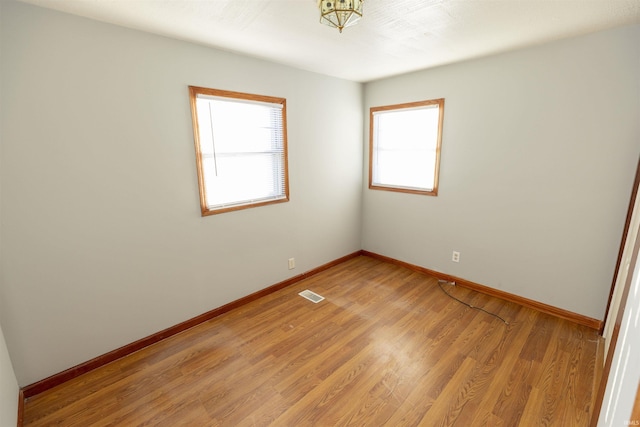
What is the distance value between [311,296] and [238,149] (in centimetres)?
170

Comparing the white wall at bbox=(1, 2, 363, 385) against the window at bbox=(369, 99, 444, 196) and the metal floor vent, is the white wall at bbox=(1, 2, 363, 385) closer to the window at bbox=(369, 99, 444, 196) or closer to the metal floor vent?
the metal floor vent

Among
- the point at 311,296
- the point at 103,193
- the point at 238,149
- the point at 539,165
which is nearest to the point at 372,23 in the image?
the point at 238,149

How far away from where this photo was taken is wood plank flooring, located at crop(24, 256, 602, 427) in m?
1.69

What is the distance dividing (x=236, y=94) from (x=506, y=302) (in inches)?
130

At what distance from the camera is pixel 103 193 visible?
1.96 m

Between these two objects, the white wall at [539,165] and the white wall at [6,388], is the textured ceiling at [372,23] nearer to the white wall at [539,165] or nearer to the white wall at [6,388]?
the white wall at [539,165]

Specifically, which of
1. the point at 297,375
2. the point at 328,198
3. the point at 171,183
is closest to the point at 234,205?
the point at 171,183

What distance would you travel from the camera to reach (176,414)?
1.71 metres

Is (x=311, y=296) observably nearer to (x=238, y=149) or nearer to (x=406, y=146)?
(x=238, y=149)

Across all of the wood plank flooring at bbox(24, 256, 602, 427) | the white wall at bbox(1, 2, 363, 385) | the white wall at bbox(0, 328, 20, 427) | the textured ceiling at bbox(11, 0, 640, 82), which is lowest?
the wood plank flooring at bbox(24, 256, 602, 427)

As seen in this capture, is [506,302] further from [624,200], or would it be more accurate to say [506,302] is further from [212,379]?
[212,379]

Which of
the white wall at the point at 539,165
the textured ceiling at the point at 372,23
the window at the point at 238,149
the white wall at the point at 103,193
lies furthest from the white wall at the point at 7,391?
the white wall at the point at 539,165

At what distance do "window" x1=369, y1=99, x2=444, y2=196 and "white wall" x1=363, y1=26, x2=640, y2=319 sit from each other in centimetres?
11

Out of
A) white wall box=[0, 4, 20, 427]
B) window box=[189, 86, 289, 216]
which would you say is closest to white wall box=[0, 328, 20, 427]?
white wall box=[0, 4, 20, 427]
